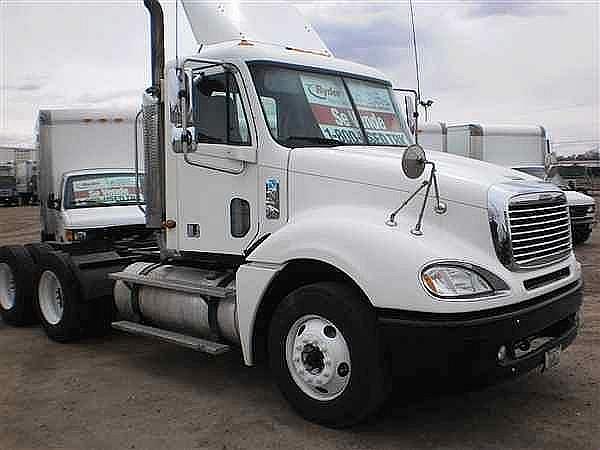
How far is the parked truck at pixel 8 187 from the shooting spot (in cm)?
4531

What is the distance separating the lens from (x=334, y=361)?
476 cm

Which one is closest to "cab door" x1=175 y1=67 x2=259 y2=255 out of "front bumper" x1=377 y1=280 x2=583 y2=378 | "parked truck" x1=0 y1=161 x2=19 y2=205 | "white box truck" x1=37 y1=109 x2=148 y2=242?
"front bumper" x1=377 y1=280 x2=583 y2=378

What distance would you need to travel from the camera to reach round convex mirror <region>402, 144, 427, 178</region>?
14.7 feet

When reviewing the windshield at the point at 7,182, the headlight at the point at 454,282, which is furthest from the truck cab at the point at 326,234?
the windshield at the point at 7,182

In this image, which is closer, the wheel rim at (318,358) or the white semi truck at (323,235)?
the white semi truck at (323,235)

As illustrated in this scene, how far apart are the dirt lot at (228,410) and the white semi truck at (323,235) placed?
368mm

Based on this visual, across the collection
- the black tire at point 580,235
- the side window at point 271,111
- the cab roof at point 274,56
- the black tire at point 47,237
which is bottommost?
the black tire at point 580,235

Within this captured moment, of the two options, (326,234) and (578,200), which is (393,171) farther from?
(578,200)

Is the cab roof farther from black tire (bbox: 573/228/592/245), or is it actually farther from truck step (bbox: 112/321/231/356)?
black tire (bbox: 573/228/592/245)

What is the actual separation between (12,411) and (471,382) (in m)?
3.58

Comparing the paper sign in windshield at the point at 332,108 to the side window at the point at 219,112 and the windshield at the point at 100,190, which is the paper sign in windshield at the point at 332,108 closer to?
the side window at the point at 219,112

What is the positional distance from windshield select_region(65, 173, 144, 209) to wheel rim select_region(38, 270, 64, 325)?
3006 mm

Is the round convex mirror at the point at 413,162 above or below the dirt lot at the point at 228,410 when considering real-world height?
above

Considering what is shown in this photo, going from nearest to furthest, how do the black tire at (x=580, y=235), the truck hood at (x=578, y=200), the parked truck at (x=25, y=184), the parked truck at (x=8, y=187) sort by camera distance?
1. the truck hood at (x=578, y=200)
2. the black tire at (x=580, y=235)
3. the parked truck at (x=25, y=184)
4. the parked truck at (x=8, y=187)
